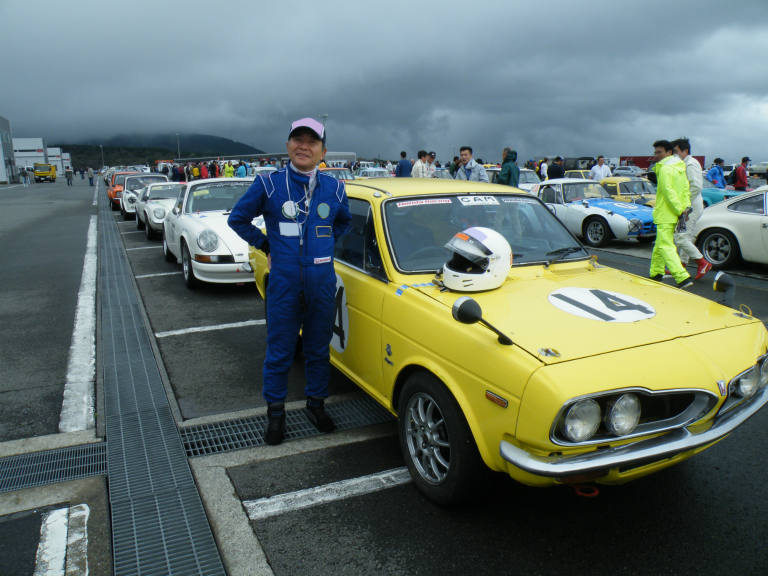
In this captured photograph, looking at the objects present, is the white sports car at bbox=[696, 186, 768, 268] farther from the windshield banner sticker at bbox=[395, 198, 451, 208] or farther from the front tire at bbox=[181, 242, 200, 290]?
the front tire at bbox=[181, 242, 200, 290]

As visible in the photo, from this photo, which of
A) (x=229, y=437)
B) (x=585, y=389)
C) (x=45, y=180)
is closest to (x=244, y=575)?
(x=229, y=437)

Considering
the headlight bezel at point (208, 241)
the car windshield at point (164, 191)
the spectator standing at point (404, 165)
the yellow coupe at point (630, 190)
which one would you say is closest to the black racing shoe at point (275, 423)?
the headlight bezel at point (208, 241)

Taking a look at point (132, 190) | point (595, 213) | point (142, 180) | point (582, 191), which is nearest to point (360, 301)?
point (595, 213)

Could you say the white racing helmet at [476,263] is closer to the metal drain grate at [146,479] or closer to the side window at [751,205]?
the metal drain grate at [146,479]

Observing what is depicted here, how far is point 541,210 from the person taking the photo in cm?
425

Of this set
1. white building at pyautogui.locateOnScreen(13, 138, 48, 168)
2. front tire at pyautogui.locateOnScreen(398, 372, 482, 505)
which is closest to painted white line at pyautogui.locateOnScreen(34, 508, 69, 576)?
front tire at pyautogui.locateOnScreen(398, 372, 482, 505)

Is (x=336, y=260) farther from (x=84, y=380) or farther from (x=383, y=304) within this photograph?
(x=84, y=380)

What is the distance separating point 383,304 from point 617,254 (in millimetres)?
9035

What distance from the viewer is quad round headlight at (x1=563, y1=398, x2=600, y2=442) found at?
2320 mm

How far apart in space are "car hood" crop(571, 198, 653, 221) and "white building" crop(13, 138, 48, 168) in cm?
12618

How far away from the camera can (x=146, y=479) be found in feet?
10.7

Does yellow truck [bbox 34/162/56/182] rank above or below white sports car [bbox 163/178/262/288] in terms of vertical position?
above

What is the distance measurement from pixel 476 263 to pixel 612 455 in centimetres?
125

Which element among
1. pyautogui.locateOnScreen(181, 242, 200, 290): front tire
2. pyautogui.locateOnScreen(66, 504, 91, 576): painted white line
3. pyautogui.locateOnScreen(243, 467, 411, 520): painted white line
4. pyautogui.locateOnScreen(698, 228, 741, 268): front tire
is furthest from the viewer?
pyautogui.locateOnScreen(698, 228, 741, 268): front tire
